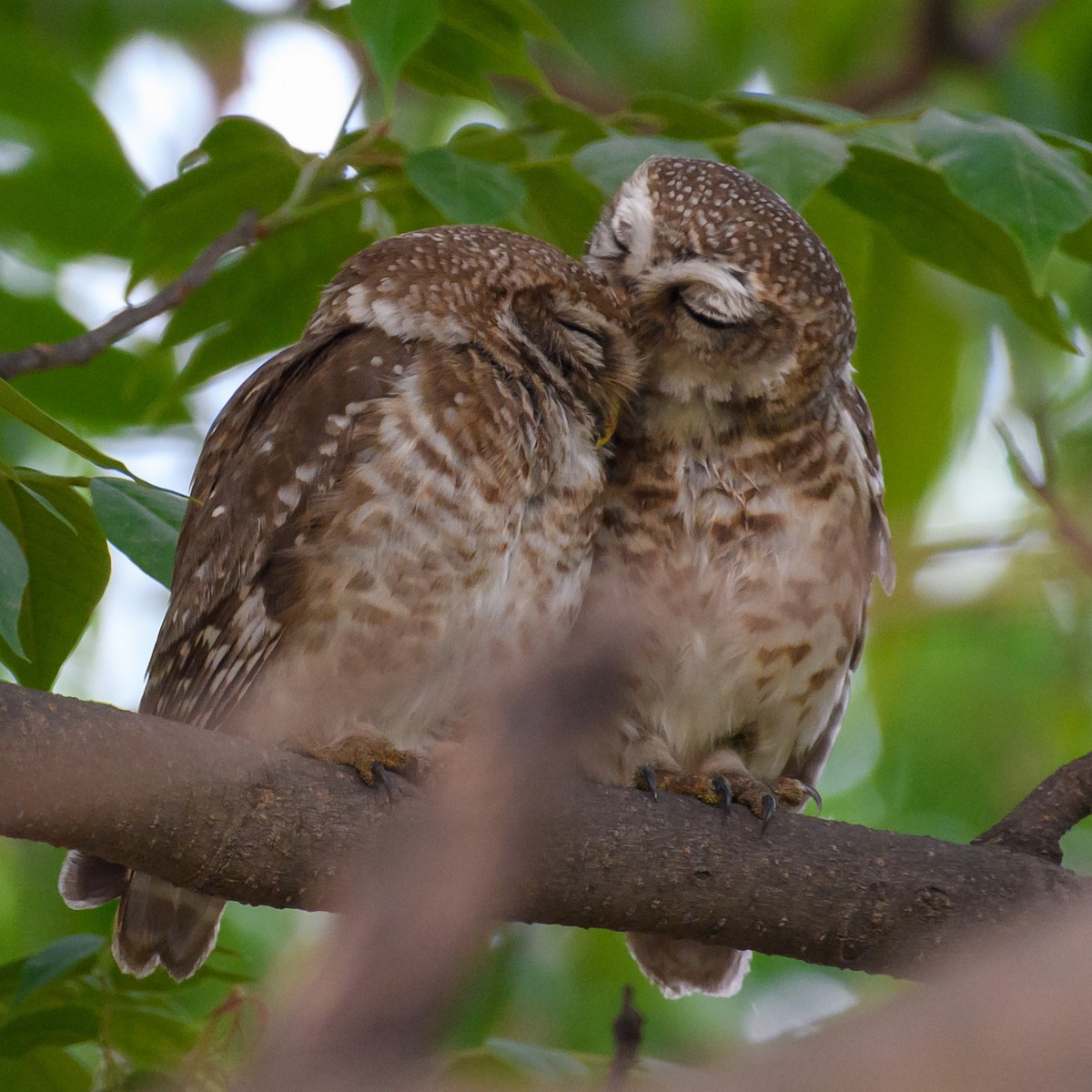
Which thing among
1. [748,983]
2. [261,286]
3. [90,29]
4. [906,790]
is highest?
[90,29]

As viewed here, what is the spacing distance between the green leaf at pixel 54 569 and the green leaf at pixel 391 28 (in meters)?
0.74

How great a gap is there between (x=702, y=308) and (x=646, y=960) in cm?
135

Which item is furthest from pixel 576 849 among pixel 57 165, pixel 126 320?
pixel 57 165

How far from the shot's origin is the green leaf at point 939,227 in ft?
8.22

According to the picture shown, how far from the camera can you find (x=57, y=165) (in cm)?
322

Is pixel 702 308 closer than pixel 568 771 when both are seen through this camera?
No

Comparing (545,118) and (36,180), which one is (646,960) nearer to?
(545,118)

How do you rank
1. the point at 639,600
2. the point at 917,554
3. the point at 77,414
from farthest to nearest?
the point at 77,414
the point at 639,600
the point at 917,554

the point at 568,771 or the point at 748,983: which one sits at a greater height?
the point at 568,771

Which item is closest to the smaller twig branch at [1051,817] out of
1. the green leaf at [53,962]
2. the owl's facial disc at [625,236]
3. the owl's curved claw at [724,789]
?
the owl's curved claw at [724,789]

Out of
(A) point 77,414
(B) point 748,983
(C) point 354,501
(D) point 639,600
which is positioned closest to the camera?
(C) point 354,501

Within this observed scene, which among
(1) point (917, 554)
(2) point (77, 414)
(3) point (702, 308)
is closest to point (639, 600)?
(3) point (702, 308)

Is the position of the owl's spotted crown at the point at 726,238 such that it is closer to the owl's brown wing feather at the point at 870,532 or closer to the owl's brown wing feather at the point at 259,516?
the owl's brown wing feather at the point at 870,532

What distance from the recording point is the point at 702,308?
2.71 metres
